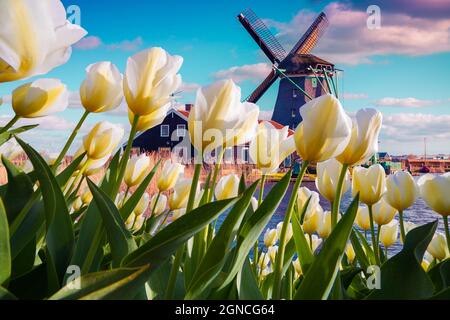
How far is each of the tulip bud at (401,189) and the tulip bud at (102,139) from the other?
0.47m

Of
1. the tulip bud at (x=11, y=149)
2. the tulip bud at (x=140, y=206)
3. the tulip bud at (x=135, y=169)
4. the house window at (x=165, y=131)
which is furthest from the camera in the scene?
the house window at (x=165, y=131)

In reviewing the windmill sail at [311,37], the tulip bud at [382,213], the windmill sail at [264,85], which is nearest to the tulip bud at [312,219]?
the tulip bud at [382,213]

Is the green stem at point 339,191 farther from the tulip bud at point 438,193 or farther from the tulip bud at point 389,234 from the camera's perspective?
the tulip bud at point 389,234

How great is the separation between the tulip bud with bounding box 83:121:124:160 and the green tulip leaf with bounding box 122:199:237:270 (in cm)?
38

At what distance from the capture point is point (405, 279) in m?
0.56

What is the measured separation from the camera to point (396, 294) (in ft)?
1.82

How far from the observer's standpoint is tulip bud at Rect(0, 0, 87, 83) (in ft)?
1.37

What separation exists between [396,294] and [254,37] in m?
20.7

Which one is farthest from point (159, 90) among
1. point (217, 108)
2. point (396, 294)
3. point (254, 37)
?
point (254, 37)

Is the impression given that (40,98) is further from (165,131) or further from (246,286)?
(165,131)

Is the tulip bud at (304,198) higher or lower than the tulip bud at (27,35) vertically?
lower

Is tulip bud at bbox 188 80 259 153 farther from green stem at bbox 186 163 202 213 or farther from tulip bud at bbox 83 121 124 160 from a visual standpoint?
tulip bud at bbox 83 121 124 160

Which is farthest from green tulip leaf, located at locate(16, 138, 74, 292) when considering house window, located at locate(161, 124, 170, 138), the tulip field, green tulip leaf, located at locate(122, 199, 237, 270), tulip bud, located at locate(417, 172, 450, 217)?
house window, located at locate(161, 124, 170, 138)

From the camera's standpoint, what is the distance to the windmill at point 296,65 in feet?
67.5
